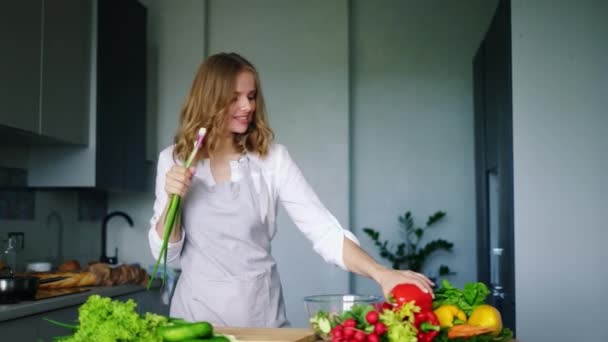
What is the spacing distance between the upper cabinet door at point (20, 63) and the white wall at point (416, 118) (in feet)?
7.28

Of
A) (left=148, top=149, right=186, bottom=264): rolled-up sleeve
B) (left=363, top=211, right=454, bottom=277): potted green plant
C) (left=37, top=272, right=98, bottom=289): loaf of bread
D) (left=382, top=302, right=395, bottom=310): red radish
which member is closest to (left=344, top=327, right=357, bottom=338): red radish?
(left=382, top=302, right=395, bottom=310): red radish

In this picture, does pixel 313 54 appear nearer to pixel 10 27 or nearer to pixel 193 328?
pixel 10 27

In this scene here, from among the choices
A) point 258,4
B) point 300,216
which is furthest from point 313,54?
point 300,216

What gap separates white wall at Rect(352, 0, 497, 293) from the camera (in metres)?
4.73

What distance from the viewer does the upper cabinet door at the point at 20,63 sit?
9.64 ft

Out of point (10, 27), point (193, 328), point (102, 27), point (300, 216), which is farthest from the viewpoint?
point (102, 27)

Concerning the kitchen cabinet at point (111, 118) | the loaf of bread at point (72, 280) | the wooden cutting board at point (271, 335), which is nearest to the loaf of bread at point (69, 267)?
the loaf of bread at point (72, 280)

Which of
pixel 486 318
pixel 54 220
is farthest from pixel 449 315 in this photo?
pixel 54 220

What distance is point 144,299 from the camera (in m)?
3.85

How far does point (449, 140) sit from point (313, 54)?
1040 mm

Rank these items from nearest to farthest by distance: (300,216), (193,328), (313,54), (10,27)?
(193,328) → (300,216) → (10,27) → (313,54)

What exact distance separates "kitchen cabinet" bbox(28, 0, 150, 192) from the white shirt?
1.83 metres

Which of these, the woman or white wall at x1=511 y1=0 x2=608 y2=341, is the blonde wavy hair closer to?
the woman

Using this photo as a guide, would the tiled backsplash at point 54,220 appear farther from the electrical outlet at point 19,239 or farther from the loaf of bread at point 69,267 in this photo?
the loaf of bread at point 69,267
